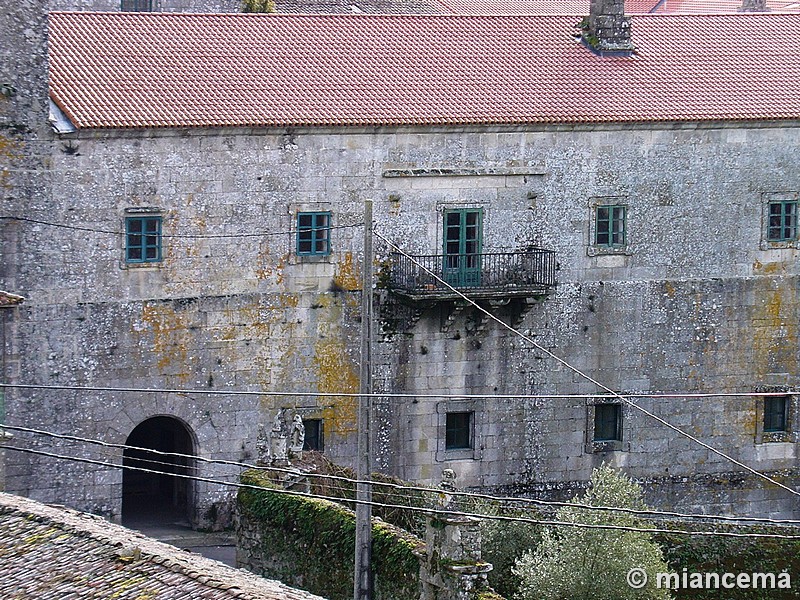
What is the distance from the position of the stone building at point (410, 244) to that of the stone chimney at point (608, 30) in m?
0.08

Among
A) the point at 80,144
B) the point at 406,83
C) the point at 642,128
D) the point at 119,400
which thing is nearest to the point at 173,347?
the point at 119,400

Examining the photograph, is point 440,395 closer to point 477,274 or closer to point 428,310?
point 428,310

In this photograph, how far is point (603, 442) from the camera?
42.1 metres

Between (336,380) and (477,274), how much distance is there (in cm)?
337

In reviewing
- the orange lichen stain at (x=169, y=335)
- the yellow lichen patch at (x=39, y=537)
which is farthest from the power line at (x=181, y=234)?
the yellow lichen patch at (x=39, y=537)

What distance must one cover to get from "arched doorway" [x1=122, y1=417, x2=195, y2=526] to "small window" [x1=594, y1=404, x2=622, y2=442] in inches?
317

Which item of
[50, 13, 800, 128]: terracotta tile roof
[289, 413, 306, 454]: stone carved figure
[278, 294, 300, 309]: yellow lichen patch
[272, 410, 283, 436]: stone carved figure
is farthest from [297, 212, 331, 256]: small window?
[289, 413, 306, 454]: stone carved figure

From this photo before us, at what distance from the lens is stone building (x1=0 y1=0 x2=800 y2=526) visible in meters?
37.7

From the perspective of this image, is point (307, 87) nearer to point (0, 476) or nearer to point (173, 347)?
point (173, 347)

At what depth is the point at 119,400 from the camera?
3809 centimetres

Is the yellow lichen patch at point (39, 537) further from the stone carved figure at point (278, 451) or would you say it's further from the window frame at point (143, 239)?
the window frame at point (143, 239)

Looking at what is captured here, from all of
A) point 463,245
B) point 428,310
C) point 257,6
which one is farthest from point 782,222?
point 257,6

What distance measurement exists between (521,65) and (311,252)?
6.32m

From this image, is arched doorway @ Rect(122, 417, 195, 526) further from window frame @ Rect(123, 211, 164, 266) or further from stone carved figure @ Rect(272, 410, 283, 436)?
window frame @ Rect(123, 211, 164, 266)
